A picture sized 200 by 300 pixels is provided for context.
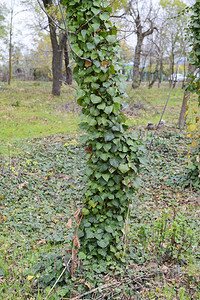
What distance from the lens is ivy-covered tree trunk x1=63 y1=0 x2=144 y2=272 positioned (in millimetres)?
2328

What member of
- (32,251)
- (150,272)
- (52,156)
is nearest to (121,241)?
(150,272)

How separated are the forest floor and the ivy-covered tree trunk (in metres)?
0.21

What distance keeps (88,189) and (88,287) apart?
97 centimetres

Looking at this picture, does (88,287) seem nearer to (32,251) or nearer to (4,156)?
(32,251)

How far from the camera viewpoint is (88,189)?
2646mm

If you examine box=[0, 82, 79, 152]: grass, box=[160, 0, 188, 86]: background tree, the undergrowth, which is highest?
box=[160, 0, 188, 86]: background tree

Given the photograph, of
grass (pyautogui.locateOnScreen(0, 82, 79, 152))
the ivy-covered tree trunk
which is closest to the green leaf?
the ivy-covered tree trunk

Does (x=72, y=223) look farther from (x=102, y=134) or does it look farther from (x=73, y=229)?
(x=102, y=134)

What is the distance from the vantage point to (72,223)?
4020mm

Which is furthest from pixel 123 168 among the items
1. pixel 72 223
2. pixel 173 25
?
pixel 173 25

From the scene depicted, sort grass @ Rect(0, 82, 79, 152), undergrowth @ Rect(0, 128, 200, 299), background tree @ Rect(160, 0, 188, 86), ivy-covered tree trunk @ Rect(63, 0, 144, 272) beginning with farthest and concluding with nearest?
background tree @ Rect(160, 0, 188, 86), grass @ Rect(0, 82, 79, 152), undergrowth @ Rect(0, 128, 200, 299), ivy-covered tree trunk @ Rect(63, 0, 144, 272)

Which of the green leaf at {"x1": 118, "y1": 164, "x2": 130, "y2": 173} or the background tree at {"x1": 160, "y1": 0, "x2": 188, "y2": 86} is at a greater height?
the background tree at {"x1": 160, "y1": 0, "x2": 188, "y2": 86}

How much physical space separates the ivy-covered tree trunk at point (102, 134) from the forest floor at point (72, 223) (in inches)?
8.5

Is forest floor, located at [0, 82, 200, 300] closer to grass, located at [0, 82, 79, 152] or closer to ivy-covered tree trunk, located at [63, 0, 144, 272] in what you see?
grass, located at [0, 82, 79, 152]
